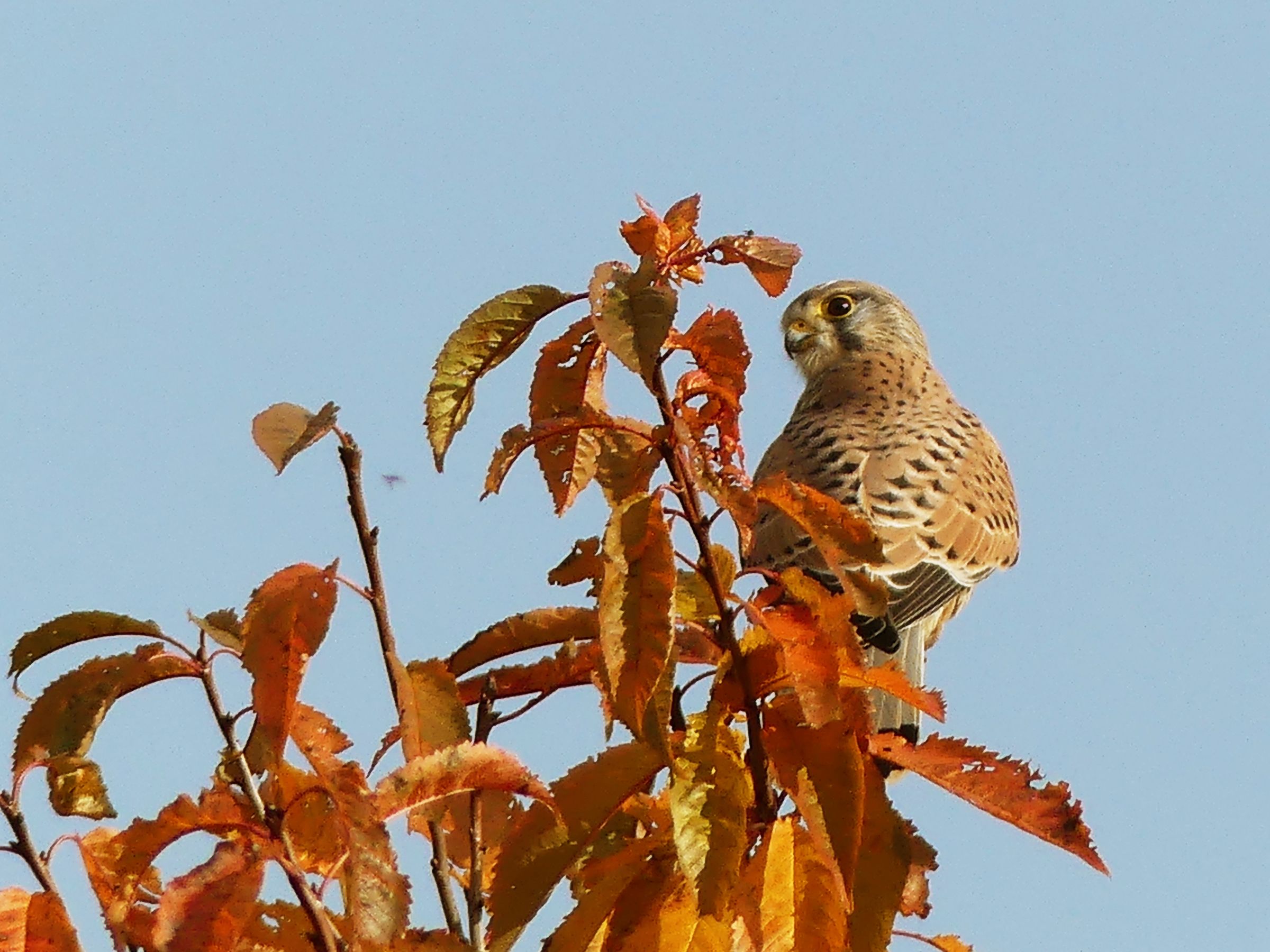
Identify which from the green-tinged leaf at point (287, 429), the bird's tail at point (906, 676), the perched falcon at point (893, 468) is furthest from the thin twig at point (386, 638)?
the perched falcon at point (893, 468)

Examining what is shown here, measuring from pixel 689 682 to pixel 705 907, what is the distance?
0.42 meters

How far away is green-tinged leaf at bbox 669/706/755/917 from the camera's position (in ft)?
6.66

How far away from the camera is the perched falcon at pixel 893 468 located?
5.38 metres

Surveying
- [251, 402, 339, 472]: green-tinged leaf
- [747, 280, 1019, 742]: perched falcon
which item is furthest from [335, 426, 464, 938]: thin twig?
[747, 280, 1019, 742]: perched falcon

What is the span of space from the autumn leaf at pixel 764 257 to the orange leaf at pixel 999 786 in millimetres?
624

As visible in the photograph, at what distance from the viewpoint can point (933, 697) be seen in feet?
7.31

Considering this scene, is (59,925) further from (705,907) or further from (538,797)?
(705,907)

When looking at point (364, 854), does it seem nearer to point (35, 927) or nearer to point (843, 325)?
point (35, 927)

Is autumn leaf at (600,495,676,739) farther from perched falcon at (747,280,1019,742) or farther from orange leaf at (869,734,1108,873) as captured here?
perched falcon at (747,280,1019,742)

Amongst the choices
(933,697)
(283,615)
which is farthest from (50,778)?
(933,697)

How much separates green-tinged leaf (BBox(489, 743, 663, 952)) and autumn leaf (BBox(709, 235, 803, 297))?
649 millimetres

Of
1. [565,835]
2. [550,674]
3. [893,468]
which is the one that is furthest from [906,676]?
[893,468]

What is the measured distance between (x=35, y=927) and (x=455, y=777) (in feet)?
1.73

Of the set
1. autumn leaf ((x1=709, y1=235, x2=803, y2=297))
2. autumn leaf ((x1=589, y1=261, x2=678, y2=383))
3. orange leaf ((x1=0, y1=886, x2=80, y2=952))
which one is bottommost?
orange leaf ((x1=0, y1=886, x2=80, y2=952))
